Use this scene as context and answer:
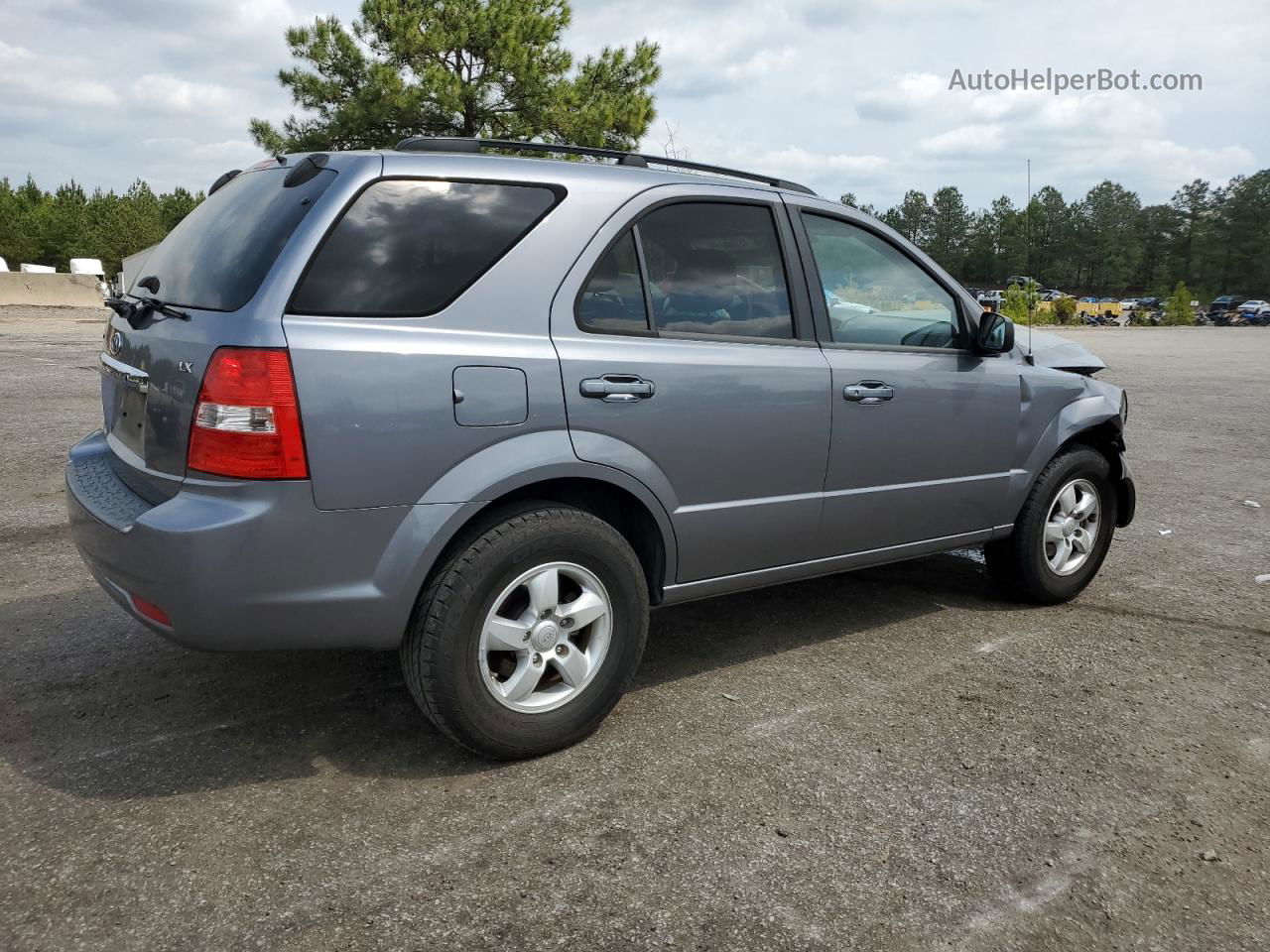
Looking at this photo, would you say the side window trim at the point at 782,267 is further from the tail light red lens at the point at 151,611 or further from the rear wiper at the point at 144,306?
the tail light red lens at the point at 151,611

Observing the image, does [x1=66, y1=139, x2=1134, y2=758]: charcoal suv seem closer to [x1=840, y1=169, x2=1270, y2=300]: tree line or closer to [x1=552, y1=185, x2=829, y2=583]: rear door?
[x1=552, y1=185, x2=829, y2=583]: rear door

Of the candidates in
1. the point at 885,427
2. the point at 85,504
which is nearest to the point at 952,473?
the point at 885,427

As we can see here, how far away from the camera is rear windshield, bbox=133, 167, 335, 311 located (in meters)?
2.86

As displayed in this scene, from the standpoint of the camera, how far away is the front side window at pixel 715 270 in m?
3.43

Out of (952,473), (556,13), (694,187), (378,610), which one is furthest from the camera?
(556,13)

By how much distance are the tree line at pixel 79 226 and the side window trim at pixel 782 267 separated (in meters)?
72.1

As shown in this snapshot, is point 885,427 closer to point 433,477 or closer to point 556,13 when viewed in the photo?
point 433,477

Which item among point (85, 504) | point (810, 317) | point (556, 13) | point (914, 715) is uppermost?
point (556, 13)

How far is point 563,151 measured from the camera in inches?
143

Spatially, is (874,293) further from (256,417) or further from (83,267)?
(83,267)

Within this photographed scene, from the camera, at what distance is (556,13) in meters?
30.2

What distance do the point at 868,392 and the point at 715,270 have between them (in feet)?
2.50

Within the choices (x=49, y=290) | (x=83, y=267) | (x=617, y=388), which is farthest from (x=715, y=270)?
(x=83, y=267)

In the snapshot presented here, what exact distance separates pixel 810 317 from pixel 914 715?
148cm
